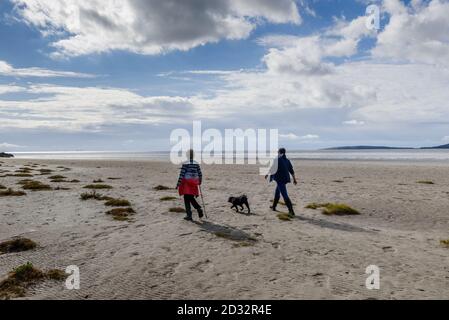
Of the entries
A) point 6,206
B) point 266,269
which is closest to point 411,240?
point 266,269

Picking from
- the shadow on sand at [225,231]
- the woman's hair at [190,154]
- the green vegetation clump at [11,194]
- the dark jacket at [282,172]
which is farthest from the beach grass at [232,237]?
the green vegetation clump at [11,194]

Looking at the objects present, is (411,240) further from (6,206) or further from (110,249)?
(6,206)

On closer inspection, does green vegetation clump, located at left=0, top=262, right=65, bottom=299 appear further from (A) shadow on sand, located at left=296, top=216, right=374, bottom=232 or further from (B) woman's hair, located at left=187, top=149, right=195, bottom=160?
(A) shadow on sand, located at left=296, top=216, right=374, bottom=232

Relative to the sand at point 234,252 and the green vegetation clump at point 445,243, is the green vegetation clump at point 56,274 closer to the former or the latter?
the sand at point 234,252

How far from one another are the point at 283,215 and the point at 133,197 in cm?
968

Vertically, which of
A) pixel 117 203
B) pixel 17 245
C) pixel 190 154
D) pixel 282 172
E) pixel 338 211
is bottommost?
pixel 17 245

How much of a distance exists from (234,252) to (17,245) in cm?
609

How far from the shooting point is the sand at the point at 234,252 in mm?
7133

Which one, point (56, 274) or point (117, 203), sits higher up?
point (117, 203)

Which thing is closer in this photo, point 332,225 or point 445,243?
point 445,243

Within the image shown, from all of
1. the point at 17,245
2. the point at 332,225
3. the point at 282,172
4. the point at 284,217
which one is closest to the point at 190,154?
the point at 282,172

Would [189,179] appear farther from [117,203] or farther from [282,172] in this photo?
[117,203]

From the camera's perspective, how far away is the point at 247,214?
15273 mm

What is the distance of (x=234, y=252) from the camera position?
9.52m
